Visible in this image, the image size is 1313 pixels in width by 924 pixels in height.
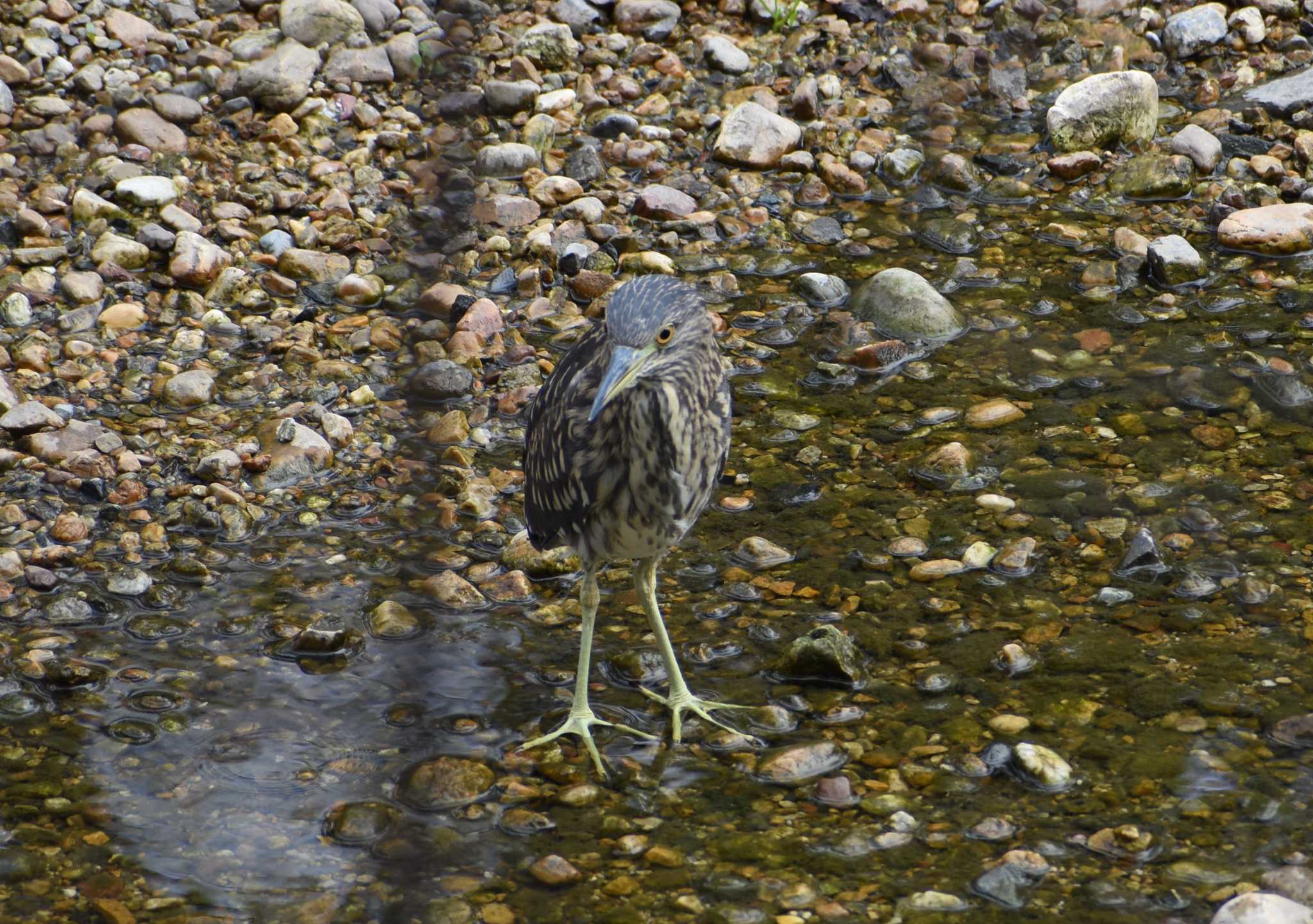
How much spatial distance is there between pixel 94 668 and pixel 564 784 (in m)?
1.73

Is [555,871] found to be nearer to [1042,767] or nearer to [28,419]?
[1042,767]

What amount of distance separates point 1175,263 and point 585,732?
4176 mm

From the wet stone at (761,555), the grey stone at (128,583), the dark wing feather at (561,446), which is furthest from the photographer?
the wet stone at (761,555)

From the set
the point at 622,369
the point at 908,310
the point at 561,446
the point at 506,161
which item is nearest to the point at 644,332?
the point at 622,369

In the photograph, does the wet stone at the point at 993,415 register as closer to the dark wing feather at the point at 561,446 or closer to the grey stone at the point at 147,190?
the dark wing feather at the point at 561,446

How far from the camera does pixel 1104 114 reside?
26.5 feet

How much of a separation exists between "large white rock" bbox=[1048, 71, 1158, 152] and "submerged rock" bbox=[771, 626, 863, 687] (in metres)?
4.57

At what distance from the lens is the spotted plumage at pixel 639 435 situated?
13.5 ft

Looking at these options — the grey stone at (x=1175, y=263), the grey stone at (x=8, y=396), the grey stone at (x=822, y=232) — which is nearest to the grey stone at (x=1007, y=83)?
the grey stone at (x=822, y=232)

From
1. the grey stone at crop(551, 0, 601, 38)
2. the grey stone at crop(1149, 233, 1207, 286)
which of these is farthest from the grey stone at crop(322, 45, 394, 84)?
the grey stone at crop(1149, 233, 1207, 286)

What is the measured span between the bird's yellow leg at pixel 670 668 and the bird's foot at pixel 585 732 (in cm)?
14

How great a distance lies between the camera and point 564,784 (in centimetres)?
436

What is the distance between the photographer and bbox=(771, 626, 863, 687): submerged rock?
15.2 ft

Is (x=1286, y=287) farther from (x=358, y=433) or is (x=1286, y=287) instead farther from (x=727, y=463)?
(x=358, y=433)
